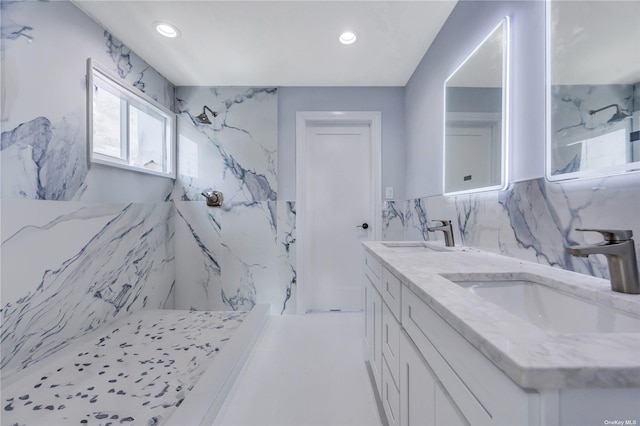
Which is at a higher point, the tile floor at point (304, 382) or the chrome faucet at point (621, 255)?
the chrome faucet at point (621, 255)

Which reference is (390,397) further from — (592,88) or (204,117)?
(204,117)

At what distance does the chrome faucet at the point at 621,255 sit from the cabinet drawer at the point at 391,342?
637 mm

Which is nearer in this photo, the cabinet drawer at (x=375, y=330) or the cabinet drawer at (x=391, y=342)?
the cabinet drawer at (x=391, y=342)

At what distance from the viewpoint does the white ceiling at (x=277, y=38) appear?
5.62 ft

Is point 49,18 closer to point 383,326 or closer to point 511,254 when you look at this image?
point 383,326

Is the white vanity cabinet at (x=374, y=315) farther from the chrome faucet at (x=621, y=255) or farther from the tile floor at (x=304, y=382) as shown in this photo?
the chrome faucet at (x=621, y=255)

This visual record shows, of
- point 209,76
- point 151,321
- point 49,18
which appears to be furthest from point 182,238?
point 49,18

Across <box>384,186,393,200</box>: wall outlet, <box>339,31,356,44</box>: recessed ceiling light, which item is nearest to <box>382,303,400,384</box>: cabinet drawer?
<box>384,186,393,200</box>: wall outlet

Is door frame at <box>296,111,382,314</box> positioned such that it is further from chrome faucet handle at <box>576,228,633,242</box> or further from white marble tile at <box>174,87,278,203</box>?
chrome faucet handle at <box>576,228,633,242</box>

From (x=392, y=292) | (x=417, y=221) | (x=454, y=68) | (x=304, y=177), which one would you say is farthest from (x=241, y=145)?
(x=392, y=292)

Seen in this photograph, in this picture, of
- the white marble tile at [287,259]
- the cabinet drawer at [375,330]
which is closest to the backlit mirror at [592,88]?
the cabinet drawer at [375,330]

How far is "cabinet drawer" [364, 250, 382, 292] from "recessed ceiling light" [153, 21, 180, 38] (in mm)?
2088

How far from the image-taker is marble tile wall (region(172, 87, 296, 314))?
2.76 m

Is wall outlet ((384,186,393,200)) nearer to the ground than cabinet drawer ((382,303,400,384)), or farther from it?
farther from it
